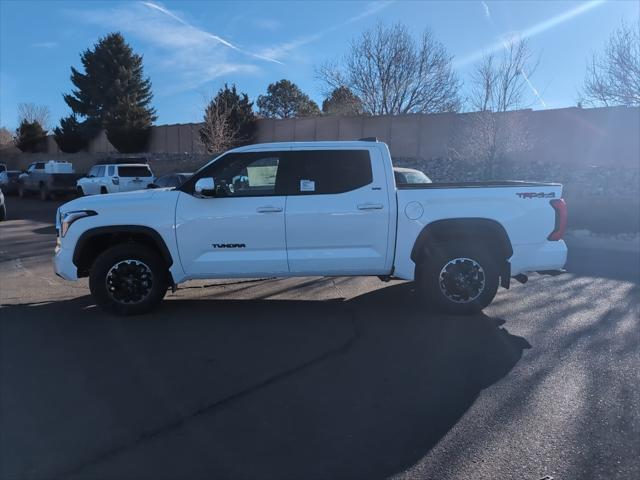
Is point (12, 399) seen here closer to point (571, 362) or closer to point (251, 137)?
point (571, 362)

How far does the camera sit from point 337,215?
615cm

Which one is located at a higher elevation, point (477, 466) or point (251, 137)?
point (251, 137)

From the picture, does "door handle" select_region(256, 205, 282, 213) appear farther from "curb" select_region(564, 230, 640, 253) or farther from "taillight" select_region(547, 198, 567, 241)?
"curb" select_region(564, 230, 640, 253)

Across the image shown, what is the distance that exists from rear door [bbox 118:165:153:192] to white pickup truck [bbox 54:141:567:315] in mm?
16616

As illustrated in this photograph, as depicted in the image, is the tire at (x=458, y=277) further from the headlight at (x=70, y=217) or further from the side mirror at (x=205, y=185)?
the headlight at (x=70, y=217)

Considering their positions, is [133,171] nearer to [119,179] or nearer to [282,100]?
[119,179]

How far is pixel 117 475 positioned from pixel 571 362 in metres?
Result: 4.04

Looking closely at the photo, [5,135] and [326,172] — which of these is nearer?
[326,172]

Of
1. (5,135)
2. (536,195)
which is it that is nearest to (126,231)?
(536,195)

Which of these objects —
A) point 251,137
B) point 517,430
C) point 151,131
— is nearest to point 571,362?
point 517,430

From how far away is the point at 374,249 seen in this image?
246 inches

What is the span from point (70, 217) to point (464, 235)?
4.72 m

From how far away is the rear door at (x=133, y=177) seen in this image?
72.5 ft

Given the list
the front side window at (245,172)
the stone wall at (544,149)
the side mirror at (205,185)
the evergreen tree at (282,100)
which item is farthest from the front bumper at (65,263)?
the evergreen tree at (282,100)
